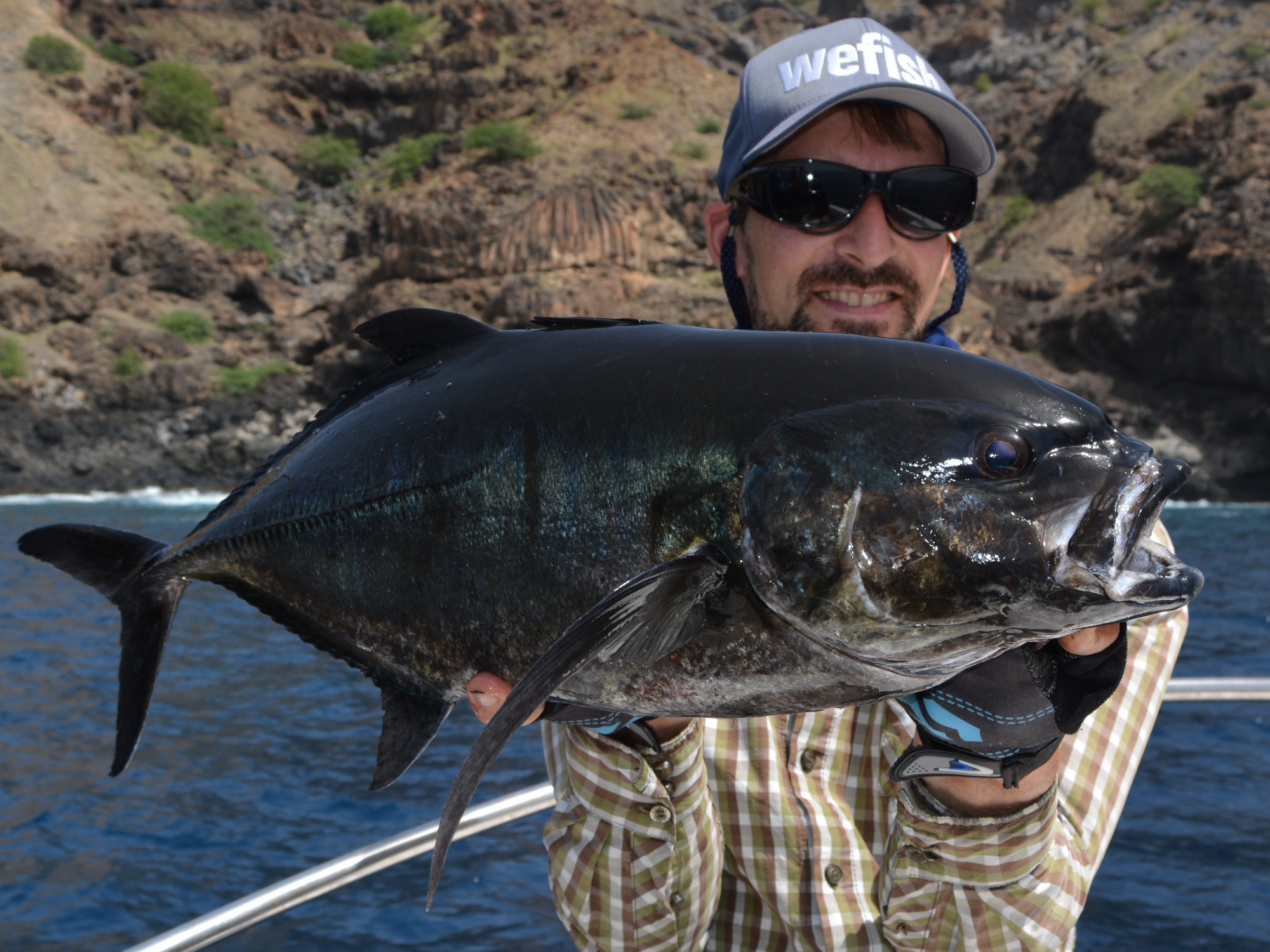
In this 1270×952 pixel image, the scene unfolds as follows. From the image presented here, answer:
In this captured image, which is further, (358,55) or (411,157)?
(358,55)

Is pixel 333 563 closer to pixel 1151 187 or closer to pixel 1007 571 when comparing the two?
pixel 1007 571

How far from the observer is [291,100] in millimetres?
58156

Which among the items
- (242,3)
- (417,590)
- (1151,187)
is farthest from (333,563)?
(242,3)

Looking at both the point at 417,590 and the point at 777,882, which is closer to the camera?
the point at 417,590

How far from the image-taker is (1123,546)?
Answer: 3.66 feet

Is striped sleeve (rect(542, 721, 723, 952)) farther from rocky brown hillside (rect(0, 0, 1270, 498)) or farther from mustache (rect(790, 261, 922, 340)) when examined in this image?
rocky brown hillside (rect(0, 0, 1270, 498))

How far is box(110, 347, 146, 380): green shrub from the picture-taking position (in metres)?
33.4

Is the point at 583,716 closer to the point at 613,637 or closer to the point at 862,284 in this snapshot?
the point at 613,637

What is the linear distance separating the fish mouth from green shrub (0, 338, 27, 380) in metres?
37.2

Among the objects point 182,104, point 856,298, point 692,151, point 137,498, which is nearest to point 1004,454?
point 856,298

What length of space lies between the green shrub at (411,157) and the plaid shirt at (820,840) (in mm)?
50131

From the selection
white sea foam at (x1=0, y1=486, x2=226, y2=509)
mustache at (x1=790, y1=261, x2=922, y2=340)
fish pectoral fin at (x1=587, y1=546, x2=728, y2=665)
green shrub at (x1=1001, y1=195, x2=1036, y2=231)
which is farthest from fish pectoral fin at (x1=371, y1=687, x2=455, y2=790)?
green shrub at (x1=1001, y1=195, x2=1036, y2=231)

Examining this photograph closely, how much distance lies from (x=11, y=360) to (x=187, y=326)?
6.54 metres

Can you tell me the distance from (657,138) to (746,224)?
139ft
